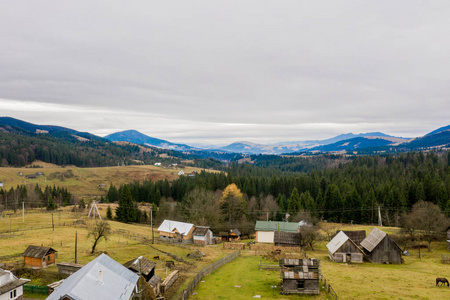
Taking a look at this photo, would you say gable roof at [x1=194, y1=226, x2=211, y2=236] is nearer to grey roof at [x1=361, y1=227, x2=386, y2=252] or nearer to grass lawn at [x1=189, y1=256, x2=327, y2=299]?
grass lawn at [x1=189, y1=256, x2=327, y2=299]

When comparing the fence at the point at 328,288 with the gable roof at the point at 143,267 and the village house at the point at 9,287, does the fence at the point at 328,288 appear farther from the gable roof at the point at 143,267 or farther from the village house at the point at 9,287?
the village house at the point at 9,287

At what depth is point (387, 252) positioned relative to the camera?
51719 millimetres

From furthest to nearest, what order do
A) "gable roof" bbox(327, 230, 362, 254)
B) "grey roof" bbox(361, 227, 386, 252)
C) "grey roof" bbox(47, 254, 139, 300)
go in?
"gable roof" bbox(327, 230, 362, 254) < "grey roof" bbox(361, 227, 386, 252) < "grey roof" bbox(47, 254, 139, 300)

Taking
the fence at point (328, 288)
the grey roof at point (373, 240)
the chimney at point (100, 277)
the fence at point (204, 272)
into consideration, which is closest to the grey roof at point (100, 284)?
the chimney at point (100, 277)

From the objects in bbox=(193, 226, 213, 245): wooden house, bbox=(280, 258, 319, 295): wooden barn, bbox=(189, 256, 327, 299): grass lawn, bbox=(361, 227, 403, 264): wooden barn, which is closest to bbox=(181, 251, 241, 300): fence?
bbox=(189, 256, 327, 299): grass lawn

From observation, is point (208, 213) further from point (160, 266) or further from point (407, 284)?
point (407, 284)

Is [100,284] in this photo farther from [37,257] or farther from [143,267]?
[37,257]

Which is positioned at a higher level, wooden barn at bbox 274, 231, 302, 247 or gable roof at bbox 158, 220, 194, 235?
gable roof at bbox 158, 220, 194, 235

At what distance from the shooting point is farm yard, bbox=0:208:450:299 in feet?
113

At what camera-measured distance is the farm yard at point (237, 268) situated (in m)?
34.5

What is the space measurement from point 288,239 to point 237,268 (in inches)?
942

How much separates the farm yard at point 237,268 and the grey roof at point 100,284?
8233 mm

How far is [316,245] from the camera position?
70.5 meters

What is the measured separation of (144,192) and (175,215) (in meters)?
44.0
